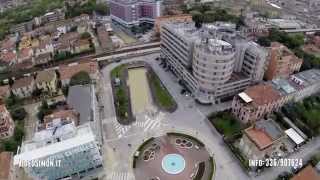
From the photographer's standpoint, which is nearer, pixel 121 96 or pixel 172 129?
pixel 172 129

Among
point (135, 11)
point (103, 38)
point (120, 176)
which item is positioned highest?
point (135, 11)

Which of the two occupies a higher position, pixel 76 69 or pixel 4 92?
pixel 76 69

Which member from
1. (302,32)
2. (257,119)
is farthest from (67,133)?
(302,32)

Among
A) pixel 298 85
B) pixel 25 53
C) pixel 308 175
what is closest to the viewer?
pixel 308 175

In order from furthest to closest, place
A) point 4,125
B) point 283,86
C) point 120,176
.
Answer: point 283,86
point 4,125
point 120,176

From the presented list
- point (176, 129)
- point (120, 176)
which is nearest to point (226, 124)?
point (176, 129)

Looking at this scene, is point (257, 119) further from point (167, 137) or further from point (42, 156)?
point (42, 156)

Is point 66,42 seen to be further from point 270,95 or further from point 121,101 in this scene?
point 270,95
